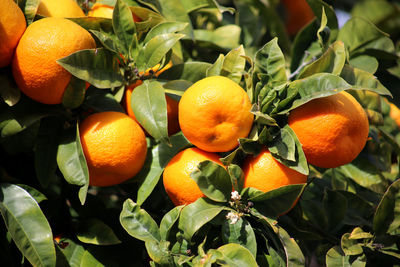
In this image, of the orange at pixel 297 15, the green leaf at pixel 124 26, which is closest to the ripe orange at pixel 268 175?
the green leaf at pixel 124 26

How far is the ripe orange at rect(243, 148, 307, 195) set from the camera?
1.21 meters

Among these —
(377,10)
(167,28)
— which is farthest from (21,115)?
(377,10)

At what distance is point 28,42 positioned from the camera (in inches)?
47.1

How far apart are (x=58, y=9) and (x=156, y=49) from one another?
37 cm

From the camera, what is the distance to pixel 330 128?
3.86ft

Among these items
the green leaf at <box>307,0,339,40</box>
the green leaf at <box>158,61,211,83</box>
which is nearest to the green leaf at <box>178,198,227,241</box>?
the green leaf at <box>158,61,211,83</box>

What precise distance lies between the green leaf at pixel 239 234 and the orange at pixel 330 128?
29 centimetres

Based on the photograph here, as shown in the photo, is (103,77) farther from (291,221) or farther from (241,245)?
(291,221)

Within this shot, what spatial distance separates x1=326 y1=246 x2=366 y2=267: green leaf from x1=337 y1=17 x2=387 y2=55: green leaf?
34.1 inches

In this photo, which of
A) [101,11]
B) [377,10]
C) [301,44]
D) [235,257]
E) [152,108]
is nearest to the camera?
[235,257]

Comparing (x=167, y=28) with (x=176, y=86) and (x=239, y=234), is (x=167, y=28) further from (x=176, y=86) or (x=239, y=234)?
(x=239, y=234)

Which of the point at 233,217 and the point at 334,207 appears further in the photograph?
the point at 334,207

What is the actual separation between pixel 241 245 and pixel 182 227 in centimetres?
18

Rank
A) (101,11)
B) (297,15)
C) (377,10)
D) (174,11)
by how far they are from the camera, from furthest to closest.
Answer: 1. (297,15)
2. (377,10)
3. (174,11)
4. (101,11)
